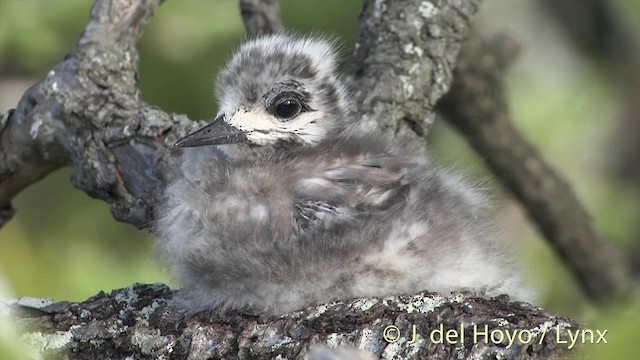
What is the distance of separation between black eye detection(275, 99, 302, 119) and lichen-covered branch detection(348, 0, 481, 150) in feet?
1.07

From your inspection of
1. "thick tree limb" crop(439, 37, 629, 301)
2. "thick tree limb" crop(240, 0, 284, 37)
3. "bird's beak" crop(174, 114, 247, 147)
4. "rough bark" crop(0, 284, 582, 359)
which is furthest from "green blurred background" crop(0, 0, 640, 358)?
"rough bark" crop(0, 284, 582, 359)

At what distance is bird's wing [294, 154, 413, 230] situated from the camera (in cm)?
202

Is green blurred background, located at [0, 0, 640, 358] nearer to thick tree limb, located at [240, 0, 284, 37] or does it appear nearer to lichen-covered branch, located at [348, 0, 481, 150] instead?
thick tree limb, located at [240, 0, 284, 37]

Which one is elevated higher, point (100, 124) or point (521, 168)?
point (521, 168)

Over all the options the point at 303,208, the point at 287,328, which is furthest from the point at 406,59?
the point at 287,328

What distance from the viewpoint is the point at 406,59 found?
9.41 ft

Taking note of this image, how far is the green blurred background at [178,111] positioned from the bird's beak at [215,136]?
126 centimetres

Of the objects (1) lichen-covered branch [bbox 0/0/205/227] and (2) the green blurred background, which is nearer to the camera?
(1) lichen-covered branch [bbox 0/0/205/227]

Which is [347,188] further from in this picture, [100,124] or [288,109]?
[100,124]

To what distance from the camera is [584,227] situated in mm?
3867

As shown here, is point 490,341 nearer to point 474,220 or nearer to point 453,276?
point 453,276

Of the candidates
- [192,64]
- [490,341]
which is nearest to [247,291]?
[490,341]

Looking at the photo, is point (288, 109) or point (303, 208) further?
point (288, 109)

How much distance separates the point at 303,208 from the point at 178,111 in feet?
6.40
